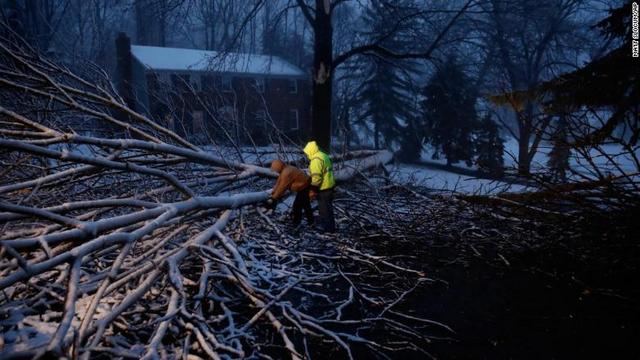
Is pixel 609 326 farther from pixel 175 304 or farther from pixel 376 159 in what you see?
pixel 376 159

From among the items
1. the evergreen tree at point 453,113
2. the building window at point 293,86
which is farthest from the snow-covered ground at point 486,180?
the building window at point 293,86

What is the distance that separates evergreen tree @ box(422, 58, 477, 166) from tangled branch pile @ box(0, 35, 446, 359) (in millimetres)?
18575

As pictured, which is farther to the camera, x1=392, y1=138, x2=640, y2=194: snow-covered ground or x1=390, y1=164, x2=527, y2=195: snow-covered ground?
x1=390, y1=164, x2=527, y2=195: snow-covered ground

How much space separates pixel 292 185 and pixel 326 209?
777 millimetres

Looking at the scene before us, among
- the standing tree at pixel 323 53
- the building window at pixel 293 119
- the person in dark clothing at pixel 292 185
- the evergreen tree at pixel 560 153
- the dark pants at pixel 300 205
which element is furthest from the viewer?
the building window at pixel 293 119

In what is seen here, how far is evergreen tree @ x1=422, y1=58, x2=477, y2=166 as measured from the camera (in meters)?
21.6

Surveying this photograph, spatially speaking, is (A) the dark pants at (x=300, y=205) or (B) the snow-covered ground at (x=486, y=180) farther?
(A) the dark pants at (x=300, y=205)

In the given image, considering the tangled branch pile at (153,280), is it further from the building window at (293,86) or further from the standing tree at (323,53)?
the building window at (293,86)

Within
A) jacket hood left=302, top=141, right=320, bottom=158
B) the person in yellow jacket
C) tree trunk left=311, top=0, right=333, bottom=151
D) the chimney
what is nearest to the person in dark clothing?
the person in yellow jacket

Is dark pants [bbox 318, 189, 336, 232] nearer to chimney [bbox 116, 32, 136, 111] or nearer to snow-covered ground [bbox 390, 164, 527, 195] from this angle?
snow-covered ground [bbox 390, 164, 527, 195]

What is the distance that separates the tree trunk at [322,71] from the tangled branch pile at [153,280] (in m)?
4.52

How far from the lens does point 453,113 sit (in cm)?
2183

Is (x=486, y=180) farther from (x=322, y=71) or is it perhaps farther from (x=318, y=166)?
(x=318, y=166)

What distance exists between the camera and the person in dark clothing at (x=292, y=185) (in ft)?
17.4
